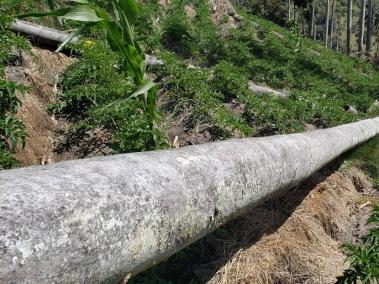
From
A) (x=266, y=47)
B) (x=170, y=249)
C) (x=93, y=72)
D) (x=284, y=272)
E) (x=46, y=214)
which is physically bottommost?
(x=266, y=47)

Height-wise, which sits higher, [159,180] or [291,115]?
[159,180]

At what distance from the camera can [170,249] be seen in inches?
69.7

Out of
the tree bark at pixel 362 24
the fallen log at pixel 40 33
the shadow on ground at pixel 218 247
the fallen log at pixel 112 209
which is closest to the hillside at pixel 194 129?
the shadow on ground at pixel 218 247

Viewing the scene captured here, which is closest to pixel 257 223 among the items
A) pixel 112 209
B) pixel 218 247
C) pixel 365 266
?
pixel 218 247

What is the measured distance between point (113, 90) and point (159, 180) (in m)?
3.95

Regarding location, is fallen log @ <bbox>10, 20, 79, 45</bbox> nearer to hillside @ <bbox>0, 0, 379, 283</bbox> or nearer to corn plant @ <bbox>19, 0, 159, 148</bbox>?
hillside @ <bbox>0, 0, 379, 283</bbox>

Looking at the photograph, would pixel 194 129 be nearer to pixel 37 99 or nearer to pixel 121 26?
pixel 37 99

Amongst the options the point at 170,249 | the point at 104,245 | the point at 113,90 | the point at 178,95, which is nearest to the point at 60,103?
the point at 113,90

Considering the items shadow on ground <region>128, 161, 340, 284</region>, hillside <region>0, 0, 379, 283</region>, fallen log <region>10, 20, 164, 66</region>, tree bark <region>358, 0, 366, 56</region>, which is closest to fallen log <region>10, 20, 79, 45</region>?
fallen log <region>10, 20, 164, 66</region>

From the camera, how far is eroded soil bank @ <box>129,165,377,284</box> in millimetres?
3303

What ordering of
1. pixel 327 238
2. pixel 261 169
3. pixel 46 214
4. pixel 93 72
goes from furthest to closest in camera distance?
pixel 93 72
pixel 327 238
pixel 261 169
pixel 46 214

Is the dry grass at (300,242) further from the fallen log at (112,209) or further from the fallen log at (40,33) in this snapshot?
the fallen log at (40,33)

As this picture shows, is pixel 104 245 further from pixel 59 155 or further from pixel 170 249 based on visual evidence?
pixel 59 155

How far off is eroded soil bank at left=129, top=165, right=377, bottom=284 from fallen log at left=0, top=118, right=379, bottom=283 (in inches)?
40.6
